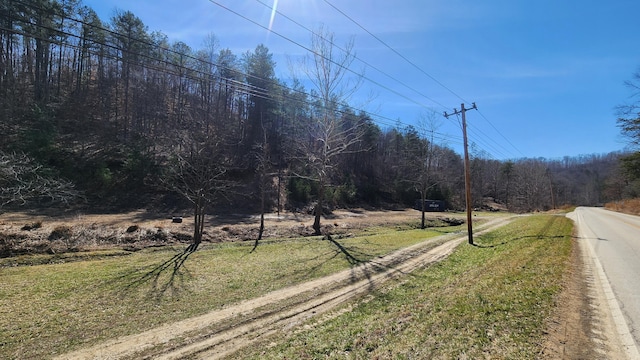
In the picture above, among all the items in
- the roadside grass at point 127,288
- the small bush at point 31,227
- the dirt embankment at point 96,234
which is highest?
the small bush at point 31,227

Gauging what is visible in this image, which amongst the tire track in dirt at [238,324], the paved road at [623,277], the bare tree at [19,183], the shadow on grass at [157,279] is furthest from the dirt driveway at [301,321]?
the bare tree at [19,183]

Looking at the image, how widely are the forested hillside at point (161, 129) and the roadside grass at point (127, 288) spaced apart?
514cm

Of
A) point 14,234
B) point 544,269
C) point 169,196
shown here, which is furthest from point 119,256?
point 169,196

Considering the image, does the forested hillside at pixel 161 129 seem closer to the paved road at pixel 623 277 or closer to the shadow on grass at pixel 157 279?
the shadow on grass at pixel 157 279

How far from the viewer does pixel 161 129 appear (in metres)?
41.0

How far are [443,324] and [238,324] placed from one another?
12.9ft

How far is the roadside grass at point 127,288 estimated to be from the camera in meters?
5.75

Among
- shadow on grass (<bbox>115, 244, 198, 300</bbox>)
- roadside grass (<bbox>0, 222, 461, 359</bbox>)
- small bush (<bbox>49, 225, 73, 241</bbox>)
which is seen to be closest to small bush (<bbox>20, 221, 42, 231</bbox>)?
small bush (<bbox>49, 225, 73, 241</bbox>)

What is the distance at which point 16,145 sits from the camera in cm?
2738

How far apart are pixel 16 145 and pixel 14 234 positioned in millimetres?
20279

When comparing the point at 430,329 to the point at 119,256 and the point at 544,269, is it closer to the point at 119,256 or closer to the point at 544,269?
the point at 544,269

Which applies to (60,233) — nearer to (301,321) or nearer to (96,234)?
(96,234)

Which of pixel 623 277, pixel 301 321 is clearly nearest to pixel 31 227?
pixel 301 321

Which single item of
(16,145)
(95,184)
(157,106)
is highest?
(157,106)
